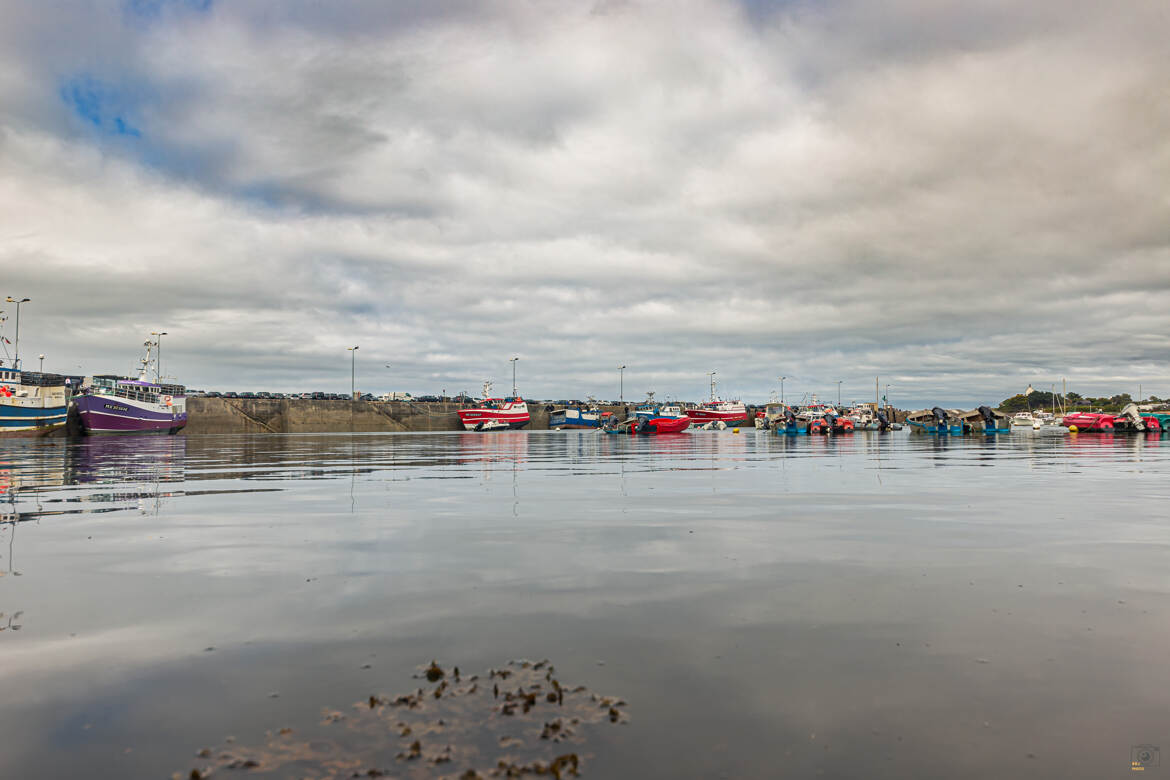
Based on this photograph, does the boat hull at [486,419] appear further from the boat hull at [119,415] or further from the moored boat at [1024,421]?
the moored boat at [1024,421]

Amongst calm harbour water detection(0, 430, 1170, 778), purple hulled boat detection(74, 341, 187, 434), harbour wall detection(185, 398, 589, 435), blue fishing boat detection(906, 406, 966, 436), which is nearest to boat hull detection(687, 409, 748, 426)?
harbour wall detection(185, 398, 589, 435)

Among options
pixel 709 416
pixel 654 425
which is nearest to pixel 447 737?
pixel 654 425

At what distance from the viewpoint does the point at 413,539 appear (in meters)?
8.97

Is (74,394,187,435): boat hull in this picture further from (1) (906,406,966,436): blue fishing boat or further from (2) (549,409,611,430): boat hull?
(1) (906,406,966,436): blue fishing boat

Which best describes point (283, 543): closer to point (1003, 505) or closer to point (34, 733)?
point (34, 733)

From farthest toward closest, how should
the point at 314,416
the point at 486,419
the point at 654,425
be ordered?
the point at 314,416 < the point at 486,419 < the point at 654,425

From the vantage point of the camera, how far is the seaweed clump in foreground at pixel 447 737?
3.00 m

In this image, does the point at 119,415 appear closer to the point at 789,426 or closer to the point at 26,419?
the point at 26,419

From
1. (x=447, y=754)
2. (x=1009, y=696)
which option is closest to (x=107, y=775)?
(x=447, y=754)

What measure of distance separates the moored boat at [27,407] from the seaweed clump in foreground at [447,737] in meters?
77.4

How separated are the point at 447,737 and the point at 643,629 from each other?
203cm

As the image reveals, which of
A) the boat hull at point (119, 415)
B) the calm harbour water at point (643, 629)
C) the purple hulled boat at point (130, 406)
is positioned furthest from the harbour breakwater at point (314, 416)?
the calm harbour water at point (643, 629)

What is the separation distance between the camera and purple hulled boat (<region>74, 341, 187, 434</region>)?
6681cm

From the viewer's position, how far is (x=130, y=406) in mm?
70125
